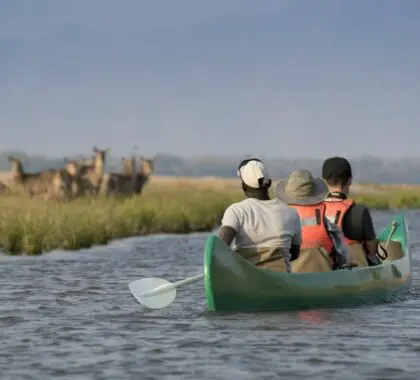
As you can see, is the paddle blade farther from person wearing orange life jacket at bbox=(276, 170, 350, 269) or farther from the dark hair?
the dark hair

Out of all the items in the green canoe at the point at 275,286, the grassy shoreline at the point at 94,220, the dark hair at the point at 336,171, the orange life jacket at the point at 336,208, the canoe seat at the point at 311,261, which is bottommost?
the grassy shoreline at the point at 94,220

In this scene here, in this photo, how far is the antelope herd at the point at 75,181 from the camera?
3844 centimetres

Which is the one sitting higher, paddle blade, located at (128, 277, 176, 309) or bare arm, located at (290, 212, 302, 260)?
bare arm, located at (290, 212, 302, 260)

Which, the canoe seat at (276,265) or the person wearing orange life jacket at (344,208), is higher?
the person wearing orange life jacket at (344,208)

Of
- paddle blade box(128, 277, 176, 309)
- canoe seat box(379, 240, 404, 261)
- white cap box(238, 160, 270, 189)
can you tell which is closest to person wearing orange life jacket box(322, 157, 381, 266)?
white cap box(238, 160, 270, 189)

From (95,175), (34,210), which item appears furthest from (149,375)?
(95,175)

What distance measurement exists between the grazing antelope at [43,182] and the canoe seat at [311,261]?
80.3 feet

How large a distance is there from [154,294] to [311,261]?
1.59m

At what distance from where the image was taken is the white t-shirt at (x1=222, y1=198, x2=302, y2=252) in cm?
1219

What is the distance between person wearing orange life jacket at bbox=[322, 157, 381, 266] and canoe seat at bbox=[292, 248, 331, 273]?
1.64 feet

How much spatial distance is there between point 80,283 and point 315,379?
8.31 meters

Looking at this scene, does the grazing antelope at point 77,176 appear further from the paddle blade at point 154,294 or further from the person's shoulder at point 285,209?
the person's shoulder at point 285,209

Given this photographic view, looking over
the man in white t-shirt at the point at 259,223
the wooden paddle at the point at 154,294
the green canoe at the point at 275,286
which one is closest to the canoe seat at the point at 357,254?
the green canoe at the point at 275,286

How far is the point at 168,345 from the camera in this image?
11.0 metres
